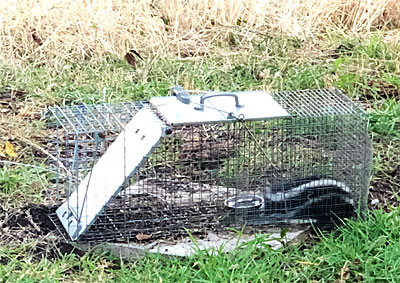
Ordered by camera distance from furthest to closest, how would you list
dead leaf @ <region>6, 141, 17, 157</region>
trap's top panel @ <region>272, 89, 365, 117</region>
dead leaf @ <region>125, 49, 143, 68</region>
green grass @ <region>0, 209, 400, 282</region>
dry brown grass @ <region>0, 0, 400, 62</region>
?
dry brown grass @ <region>0, 0, 400, 62</region>, dead leaf @ <region>125, 49, 143, 68</region>, dead leaf @ <region>6, 141, 17, 157</region>, trap's top panel @ <region>272, 89, 365, 117</region>, green grass @ <region>0, 209, 400, 282</region>

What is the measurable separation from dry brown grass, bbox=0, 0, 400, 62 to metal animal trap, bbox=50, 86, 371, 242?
8.16ft

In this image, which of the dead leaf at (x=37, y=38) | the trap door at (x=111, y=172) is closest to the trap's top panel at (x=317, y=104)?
the trap door at (x=111, y=172)

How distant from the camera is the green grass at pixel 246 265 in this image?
3.24 metres

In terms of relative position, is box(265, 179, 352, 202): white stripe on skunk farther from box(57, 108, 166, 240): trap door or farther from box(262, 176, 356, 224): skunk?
box(57, 108, 166, 240): trap door

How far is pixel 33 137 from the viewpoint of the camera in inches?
191

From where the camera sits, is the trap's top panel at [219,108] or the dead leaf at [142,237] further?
the dead leaf at [142,237]

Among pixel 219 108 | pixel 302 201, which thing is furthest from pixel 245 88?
pixel 219 108

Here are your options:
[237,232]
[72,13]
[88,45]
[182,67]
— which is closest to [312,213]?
[237,232]

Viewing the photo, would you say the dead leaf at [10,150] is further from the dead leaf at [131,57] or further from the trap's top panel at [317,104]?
the dead leaf at [131,57]

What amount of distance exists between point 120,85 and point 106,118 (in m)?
1.92

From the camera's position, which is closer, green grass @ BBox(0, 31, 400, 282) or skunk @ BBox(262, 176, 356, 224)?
green grass @ BBox(0, 31, 400, 282)

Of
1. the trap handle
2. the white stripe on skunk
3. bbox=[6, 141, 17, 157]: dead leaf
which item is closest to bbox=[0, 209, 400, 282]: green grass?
the white stripe on skunk

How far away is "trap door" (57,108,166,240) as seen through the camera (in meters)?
3.38

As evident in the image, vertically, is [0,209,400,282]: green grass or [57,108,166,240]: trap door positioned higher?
[57,108,166,240]: trap door
